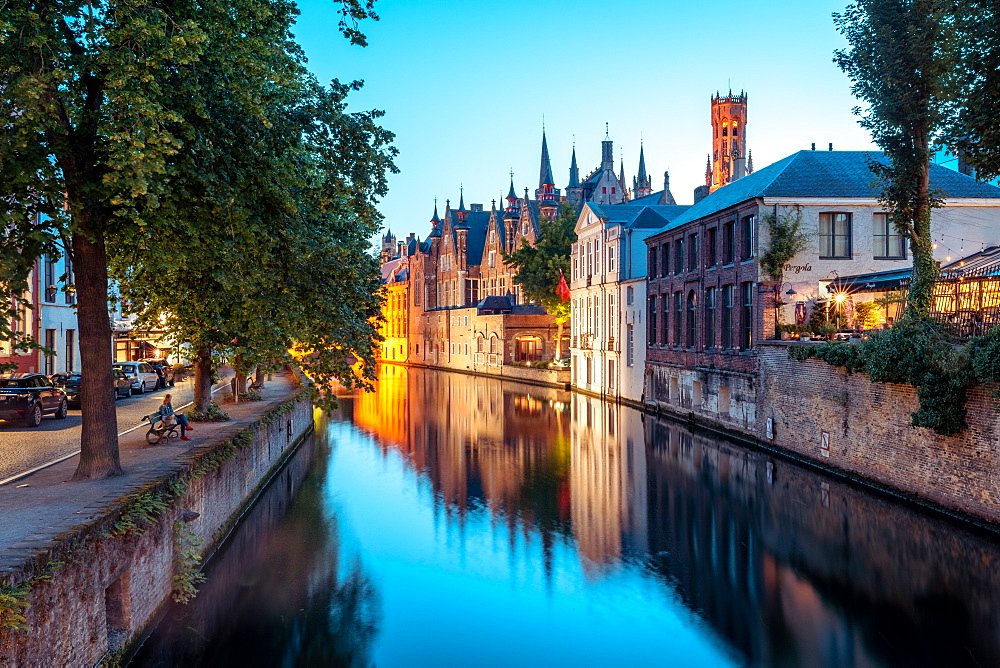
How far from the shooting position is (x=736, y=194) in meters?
35.9

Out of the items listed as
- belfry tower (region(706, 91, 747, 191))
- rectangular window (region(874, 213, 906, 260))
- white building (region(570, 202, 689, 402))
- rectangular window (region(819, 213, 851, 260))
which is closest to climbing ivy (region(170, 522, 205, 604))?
rectangular window (region(819, 213, 851, 260))

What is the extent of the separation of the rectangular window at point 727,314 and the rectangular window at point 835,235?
4.54 meters

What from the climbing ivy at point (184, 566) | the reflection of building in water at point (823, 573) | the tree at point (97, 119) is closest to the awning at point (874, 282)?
the reflection of building in water at point (823, 573)

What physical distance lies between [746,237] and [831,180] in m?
3.95

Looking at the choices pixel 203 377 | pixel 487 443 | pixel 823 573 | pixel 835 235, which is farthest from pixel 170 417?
pixel 835 235

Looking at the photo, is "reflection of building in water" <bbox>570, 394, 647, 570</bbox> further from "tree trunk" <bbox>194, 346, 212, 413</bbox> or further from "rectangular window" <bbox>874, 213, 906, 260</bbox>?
"rectangular window" <bbox>874, 213, 906, 260</bbox>

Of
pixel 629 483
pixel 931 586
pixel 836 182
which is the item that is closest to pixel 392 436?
pixel 629 483

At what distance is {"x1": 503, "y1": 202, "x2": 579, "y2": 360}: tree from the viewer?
65062 millimetres

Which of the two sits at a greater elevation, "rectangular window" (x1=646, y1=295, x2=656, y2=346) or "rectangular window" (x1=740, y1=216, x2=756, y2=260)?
"rectangular window" (x1=740, y1=216, x2=756, y2=260)

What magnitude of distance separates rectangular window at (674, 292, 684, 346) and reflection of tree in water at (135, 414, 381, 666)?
26.5m

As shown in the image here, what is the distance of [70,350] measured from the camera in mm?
41562

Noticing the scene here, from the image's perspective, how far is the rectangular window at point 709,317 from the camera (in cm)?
3697

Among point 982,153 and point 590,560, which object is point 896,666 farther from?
point 982,153

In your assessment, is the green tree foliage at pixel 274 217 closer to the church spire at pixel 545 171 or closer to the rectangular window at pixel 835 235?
the rectangular window at pixel 835 235
